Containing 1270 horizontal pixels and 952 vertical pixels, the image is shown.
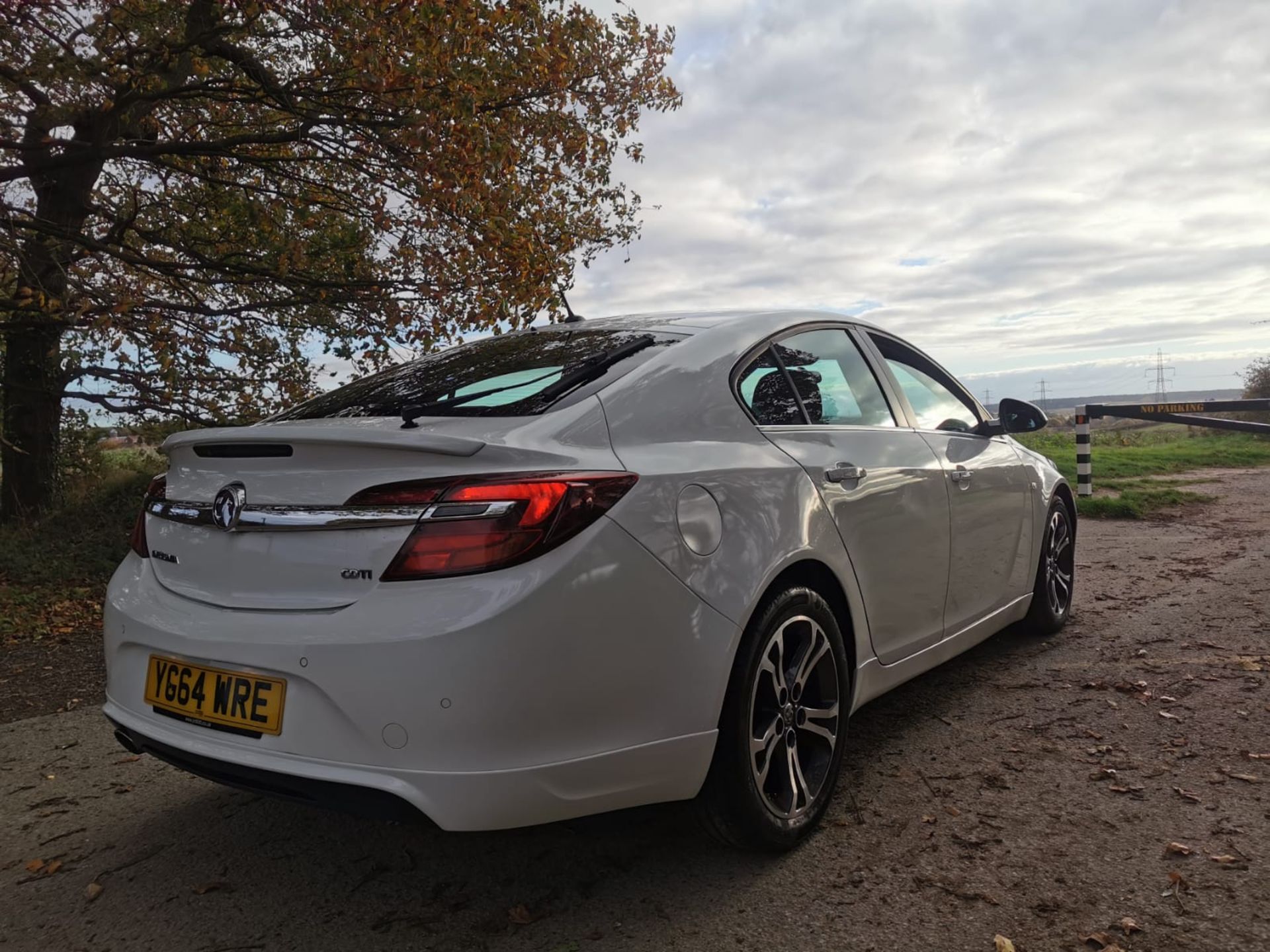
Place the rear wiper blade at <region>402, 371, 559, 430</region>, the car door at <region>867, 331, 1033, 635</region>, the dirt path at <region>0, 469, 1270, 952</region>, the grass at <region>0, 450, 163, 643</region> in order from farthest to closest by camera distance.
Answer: the grass at <region>0, 450, 163, 643</region>, the car door at <region>867, 331, 1033, 635</region>, the rear wiper blade at <region>402, 371, 559, 430</region>, the dirt path at <region>0, 469, 1270, 952</region>

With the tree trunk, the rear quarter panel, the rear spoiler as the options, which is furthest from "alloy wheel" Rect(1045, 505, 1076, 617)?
the tree trunk

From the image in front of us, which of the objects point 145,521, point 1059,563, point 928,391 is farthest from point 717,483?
point 1059,563

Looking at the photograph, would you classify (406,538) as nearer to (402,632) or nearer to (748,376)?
(402,632)

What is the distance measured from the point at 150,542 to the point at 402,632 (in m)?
1.09

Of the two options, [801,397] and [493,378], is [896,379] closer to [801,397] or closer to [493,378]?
[801,397]

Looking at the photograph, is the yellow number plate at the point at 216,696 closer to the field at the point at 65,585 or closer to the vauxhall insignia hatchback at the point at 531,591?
the vauxhall insignia hatchback at the point at 531,591

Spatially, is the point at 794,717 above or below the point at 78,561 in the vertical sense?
above

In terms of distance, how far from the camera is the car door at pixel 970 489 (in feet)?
12.5

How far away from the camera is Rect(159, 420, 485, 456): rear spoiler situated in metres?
2.21

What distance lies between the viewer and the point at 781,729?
272 cm

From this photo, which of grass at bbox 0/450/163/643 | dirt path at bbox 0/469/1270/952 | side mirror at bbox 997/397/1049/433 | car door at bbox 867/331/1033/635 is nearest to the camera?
dirt path at bbox 0/469/1270/952

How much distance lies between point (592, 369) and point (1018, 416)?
2.64 meters

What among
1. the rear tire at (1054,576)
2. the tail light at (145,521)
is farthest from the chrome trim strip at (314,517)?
the rear tire at (1054,576)

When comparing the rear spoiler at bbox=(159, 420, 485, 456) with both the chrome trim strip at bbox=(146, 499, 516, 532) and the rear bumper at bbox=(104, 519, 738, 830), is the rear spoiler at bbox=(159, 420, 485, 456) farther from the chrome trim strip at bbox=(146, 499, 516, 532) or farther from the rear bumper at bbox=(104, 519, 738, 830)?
the rear bumper at bbox=(104, 519, 738, 830)
